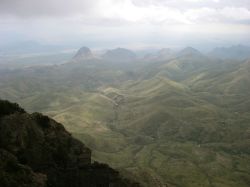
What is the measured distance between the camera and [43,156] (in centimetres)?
11744

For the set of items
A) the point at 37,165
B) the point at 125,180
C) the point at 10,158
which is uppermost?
the point at 10,158

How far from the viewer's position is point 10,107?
5054 inches

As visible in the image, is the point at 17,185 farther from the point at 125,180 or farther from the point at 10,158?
the point at 125,180

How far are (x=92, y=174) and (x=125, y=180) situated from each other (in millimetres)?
13048

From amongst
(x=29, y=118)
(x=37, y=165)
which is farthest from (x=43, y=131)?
(x=37, y=165)

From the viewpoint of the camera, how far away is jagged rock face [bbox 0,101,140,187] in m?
98.2

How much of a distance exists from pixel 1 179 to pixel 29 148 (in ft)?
91.8

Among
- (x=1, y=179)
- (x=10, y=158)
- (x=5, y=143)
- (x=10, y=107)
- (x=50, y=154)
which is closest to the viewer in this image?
(x=1, y=179)

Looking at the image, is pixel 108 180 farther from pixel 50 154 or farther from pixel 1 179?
pixel 1 179

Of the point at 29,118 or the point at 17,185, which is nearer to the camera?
the point at 17,185

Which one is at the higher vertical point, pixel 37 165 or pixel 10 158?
pixel 10 158

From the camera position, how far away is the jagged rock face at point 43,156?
322 feet

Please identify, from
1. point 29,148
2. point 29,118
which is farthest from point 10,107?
point 29,148

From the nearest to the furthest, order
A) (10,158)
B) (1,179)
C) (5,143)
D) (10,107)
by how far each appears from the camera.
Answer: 1. (1,179)
2. (10,158)
3. (5,143)
4. (10,107)
